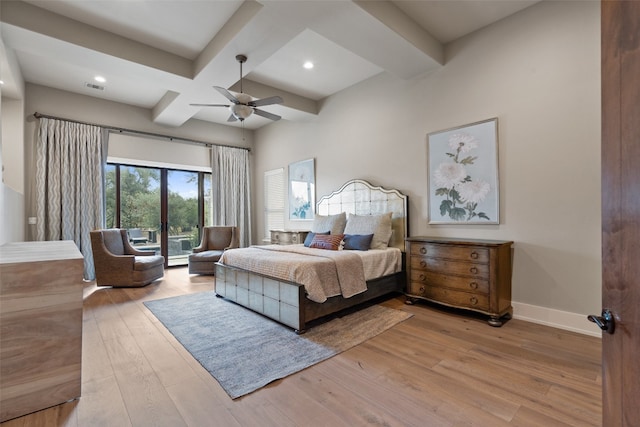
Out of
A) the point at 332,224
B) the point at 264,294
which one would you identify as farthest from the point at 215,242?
the point at 264,294

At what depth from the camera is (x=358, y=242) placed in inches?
154

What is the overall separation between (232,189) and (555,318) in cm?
605

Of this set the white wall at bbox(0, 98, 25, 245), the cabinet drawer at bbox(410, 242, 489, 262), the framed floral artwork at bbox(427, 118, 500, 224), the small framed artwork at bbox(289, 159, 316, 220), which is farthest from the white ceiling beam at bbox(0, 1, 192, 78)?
the cabinet drawer at bbox(410, 242, 489, 262)

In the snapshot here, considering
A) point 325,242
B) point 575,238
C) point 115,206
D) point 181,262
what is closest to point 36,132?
point 115,206

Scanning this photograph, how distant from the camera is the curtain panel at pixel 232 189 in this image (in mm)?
6516

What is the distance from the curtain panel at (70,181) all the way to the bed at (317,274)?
113 inches

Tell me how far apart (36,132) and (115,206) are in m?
1.65

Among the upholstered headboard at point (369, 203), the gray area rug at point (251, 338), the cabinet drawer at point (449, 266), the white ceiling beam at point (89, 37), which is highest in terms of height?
the white ceiling beam at point (89, 37)

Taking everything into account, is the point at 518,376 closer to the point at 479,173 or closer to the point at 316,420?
the point at 316,420

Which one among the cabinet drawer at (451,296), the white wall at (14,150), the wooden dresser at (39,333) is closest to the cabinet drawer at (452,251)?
the cabinet drawer at (451,296)

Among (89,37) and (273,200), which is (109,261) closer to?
(89,37)

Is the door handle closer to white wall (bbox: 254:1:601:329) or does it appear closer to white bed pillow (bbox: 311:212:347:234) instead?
white wall (bbox: 254:1:601:329)

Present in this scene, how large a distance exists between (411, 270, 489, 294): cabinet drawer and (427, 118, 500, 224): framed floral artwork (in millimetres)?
751

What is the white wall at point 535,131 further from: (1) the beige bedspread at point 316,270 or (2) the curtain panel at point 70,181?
(2) the curtain panel at point 70,181
